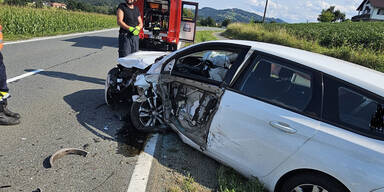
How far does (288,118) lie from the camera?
230 cm

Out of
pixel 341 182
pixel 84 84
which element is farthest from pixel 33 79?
pixel 341 182

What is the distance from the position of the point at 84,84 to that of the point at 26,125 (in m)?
2.15

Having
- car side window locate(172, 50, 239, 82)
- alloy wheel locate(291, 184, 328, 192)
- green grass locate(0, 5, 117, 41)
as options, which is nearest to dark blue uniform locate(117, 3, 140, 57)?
car side window locate(172, 50, 239, 82)

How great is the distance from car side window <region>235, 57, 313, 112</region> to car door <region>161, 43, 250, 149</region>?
203 millimetres

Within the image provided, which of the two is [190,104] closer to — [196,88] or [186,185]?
[196,88]

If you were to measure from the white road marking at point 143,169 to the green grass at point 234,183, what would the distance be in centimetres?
81

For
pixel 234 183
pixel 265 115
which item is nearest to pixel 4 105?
pixel 234 183

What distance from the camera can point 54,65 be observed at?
697cm

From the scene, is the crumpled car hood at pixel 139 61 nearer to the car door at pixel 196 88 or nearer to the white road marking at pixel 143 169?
the car door at pixel 196 88

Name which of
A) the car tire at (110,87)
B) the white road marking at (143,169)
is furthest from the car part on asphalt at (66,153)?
the car tire at (110,87)

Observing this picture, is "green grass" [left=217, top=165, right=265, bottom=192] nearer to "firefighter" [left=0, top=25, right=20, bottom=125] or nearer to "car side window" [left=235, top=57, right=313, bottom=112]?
"car side window" [left=235, top=57, right=313, bottom=112]

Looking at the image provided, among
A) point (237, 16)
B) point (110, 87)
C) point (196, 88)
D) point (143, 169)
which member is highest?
point (237, 16)

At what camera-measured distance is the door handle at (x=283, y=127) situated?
2.25 meters

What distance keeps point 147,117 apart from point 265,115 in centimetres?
191
